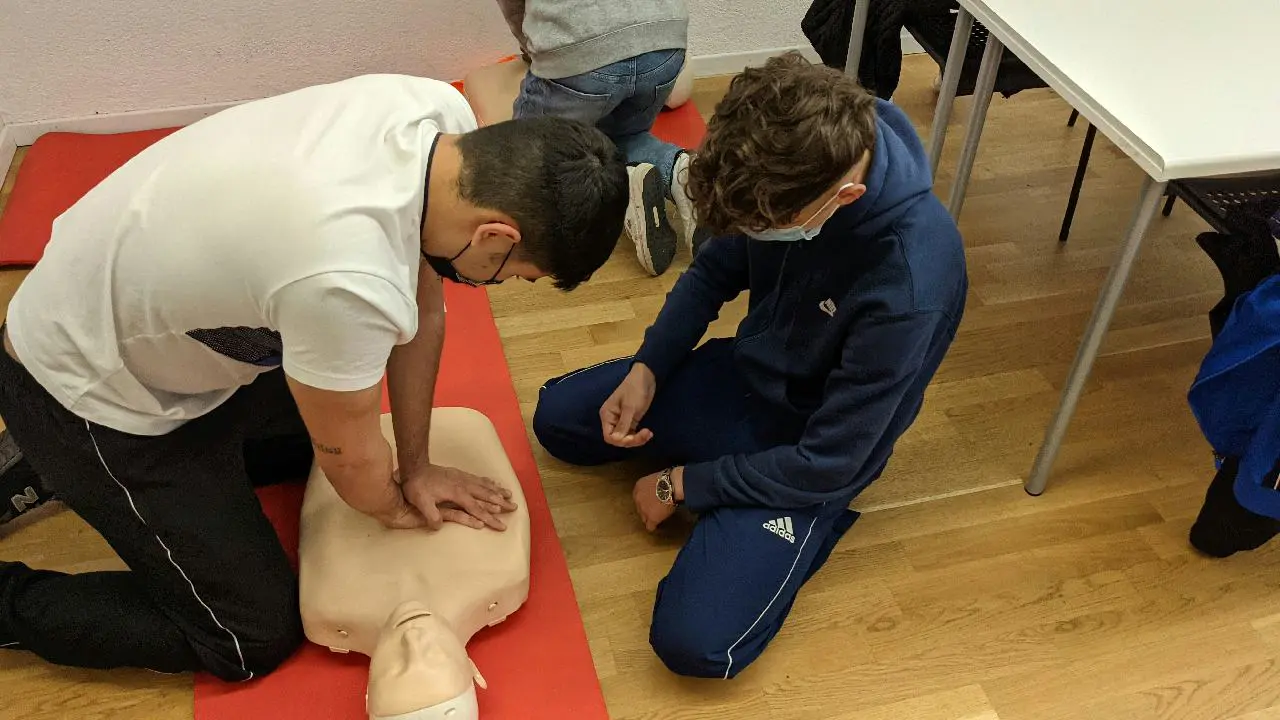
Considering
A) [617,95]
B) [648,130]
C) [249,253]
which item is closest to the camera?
[249,253]

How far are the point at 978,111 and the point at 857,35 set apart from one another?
466 mm

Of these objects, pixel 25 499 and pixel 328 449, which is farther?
pixel 25 499

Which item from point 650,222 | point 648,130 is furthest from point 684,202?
point 648,130

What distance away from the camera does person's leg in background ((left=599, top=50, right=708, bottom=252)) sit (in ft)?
6.42

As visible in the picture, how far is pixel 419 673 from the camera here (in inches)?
47.9

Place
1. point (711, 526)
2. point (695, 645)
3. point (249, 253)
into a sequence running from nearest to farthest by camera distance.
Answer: point (249, 253), point (695, 645), point (711, 526)

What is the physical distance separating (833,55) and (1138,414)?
98cm

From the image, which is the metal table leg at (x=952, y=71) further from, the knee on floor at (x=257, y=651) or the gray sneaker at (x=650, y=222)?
the knee on floor at (x=257, y=651)

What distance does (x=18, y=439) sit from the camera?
1.19m

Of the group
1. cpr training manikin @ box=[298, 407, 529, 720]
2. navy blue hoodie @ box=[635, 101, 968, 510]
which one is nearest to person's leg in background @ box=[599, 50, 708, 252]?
navy blue hoodie @ box=[635, 101, 968, 510]

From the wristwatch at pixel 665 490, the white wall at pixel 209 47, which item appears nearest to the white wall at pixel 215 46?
the white wall at pixel 209 47

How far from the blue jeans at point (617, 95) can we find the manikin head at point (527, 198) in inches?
33.7

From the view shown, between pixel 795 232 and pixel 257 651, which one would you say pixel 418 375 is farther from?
pixel 795 232

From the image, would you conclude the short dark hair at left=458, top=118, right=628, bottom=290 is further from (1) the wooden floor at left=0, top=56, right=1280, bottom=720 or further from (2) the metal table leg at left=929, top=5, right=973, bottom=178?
(2) the metal table leg at left=929, top=5, right=973, bottom=178
